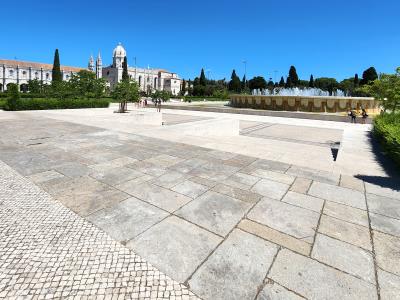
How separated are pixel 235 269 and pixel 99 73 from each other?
412ft

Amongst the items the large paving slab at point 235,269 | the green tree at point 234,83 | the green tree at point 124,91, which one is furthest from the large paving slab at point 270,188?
the green tree at point 234,83

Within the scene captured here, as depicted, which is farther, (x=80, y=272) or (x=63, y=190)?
(x=63, y=190)

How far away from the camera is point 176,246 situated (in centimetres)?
316

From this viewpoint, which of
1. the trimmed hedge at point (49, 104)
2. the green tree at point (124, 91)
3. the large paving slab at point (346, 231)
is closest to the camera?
the large paving slab at point (346, 231)

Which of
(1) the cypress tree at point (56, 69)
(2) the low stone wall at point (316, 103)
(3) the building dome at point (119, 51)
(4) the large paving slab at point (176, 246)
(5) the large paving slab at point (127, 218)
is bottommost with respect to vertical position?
(4) the large paving slab at point (176, 246)

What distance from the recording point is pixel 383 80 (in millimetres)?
14133

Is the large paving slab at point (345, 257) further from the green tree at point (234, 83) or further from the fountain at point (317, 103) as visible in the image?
the green tree at point (234, 83)

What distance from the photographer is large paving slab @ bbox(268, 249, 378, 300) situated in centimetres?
245

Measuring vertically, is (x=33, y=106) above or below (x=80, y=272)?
above

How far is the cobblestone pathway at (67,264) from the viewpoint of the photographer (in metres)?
2.40

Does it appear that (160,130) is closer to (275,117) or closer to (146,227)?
(146,227)

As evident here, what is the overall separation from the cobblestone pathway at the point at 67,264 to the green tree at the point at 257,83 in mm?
101714

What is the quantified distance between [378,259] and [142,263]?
2.74 m

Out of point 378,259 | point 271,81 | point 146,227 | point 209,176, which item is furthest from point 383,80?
point 271,81
